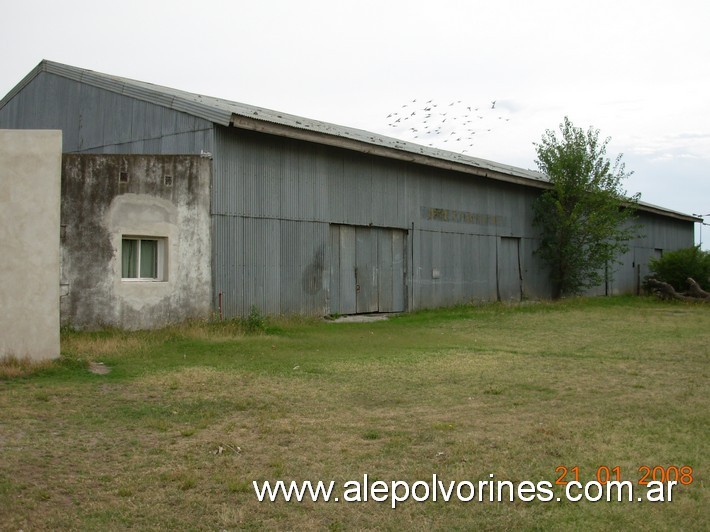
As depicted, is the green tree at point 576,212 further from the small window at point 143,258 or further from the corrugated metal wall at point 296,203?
the small window at point 143,258

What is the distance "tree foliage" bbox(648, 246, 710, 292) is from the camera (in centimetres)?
2514

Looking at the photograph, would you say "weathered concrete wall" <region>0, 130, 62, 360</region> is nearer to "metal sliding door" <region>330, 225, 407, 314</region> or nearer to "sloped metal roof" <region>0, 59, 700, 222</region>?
"sloped metal roof" <region>0, 59, 700, 222</region>

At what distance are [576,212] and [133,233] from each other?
15947mm

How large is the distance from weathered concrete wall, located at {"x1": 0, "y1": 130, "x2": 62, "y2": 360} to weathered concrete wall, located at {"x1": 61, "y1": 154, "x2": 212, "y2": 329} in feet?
10.8

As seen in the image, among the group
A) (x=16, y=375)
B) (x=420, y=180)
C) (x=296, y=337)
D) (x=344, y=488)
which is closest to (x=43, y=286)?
(x=16, y=375)

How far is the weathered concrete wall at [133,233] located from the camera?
1282 centimetres

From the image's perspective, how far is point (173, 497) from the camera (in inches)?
189

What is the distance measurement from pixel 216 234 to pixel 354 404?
760 centimetres

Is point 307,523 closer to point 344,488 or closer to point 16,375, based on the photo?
point 344,488

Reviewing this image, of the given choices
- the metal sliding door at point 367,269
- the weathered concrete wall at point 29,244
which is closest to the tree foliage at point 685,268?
the metal sliding door at point 367,269

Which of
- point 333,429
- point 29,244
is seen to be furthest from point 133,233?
point 333,429

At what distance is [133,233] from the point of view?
1334 cm

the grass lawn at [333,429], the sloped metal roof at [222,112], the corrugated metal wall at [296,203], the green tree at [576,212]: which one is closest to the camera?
the grass lawn at [333,429]

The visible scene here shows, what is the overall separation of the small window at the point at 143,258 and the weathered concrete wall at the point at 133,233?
14 centimetres
